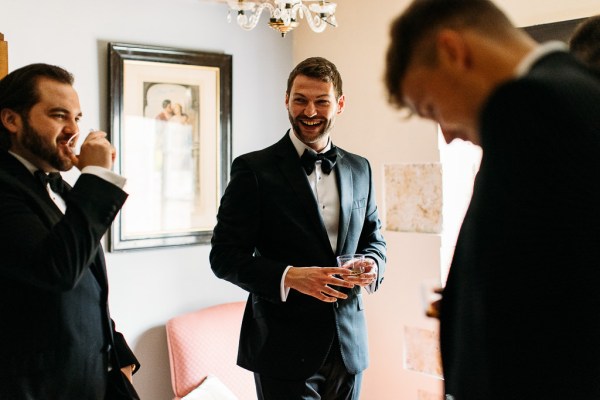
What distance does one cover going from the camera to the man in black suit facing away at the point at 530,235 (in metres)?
0.76

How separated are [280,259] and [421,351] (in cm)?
139

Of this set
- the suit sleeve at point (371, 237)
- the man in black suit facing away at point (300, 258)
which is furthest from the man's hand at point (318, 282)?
the suit sleeve at point (371, 237)

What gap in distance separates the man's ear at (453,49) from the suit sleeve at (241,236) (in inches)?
46.6

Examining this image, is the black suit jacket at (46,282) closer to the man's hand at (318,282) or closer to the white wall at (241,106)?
the man's hand at (318,282)

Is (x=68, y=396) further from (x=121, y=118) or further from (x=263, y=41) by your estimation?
(x=263, y=41)

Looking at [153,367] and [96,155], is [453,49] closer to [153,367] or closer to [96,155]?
[96,155]

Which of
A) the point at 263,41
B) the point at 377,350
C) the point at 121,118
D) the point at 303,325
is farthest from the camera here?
the point at 263,41

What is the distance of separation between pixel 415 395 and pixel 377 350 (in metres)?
0.30

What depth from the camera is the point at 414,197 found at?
3152mm

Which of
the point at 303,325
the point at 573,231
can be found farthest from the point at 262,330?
the point at 573,231

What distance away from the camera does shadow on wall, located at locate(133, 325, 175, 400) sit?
3102 millimetres

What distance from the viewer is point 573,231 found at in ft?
2.52

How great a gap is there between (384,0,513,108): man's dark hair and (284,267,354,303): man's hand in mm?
1008

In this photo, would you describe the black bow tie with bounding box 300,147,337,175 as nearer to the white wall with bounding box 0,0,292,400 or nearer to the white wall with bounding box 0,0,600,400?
the white wall with bounding box 0,0,600,400
